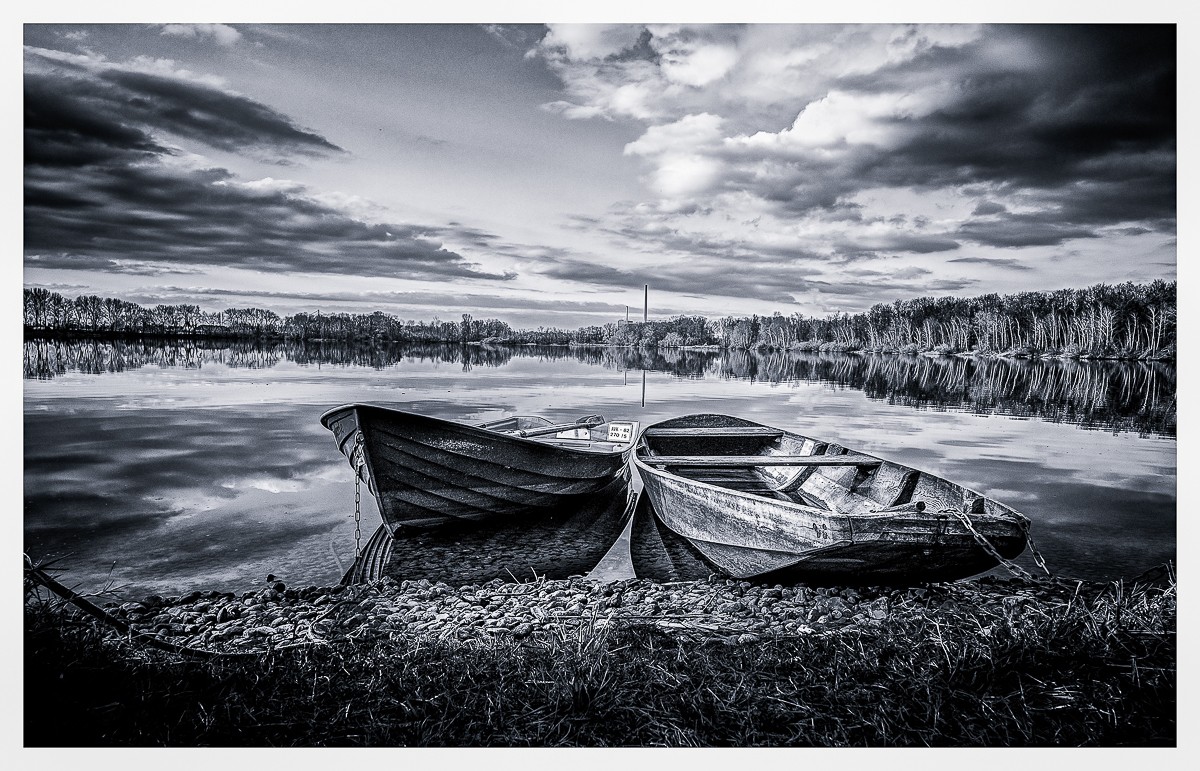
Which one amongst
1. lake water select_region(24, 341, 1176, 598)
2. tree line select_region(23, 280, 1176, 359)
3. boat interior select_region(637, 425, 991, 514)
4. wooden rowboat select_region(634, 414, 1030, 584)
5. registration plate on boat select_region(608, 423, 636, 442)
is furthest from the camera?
registration plate on boat select_region(608, 423, 636, 442)

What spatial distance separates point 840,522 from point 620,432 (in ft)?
13.0

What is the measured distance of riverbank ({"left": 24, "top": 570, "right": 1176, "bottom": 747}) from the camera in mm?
2932

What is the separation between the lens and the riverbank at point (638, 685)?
293cm

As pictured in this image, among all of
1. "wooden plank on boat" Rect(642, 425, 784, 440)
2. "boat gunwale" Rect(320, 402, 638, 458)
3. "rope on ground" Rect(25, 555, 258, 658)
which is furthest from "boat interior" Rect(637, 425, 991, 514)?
"rope on ground" Rect(25, 555, 258, 658)

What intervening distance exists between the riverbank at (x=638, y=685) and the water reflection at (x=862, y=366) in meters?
2.08

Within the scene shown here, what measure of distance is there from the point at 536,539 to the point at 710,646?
2671mm

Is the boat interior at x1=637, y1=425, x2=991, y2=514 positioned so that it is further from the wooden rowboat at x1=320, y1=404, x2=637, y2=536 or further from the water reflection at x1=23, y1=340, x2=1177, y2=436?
the water reflection at x1=23, y1=340, x2=1177, y2=436

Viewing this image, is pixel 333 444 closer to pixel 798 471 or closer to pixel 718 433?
pixel 718 433

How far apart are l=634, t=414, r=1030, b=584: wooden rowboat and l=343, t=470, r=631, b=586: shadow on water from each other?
783 millimetres

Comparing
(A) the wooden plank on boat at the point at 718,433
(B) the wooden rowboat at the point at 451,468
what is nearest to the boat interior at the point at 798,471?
(A) the wooden plank on boat at the point at 718,433

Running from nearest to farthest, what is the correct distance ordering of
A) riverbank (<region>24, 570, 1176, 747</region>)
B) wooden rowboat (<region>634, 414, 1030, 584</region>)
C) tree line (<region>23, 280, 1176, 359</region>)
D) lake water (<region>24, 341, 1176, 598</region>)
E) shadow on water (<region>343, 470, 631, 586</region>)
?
riverbank (<region>24, 570, 1176, 747</region>)
wooden rowboat (<region>634, 414, 1030, 584</region>)
tree line (<region>23, 280, 1176, 359</region>)
lake water (<region>24, 341, 1176, 598</region>)
shadow on water (<region>343, 470, 631, 586</region>)

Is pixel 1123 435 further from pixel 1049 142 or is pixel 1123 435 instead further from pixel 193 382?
pixel 193 382

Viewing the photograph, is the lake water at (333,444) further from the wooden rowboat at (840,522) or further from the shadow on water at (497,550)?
the wooden rowboat at (840,522)
